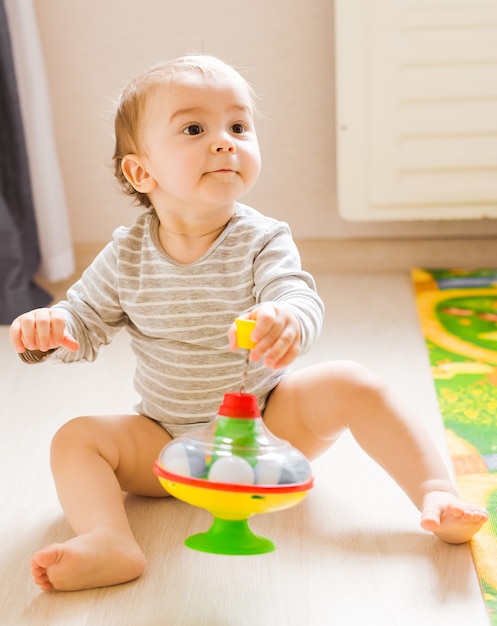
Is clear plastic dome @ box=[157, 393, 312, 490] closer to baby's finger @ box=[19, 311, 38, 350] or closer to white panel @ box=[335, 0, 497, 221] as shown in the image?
baby's finger @ box=[19, 311, 38, 350]

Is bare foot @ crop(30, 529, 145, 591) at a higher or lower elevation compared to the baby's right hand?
lower

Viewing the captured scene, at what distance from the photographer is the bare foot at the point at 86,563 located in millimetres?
824

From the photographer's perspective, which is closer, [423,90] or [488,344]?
[488,344]

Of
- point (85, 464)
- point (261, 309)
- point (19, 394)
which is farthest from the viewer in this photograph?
point (19, 394)

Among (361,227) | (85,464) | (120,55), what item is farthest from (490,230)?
(85,464)

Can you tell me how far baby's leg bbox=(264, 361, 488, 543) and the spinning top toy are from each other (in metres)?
0.17

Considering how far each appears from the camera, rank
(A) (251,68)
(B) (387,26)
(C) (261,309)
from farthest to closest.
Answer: (A) (251,68), (B) (387,26), (C) (261,309)

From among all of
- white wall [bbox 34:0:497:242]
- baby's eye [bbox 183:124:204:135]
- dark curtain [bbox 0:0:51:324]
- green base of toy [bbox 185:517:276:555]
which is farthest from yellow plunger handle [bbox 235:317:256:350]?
white wall [bbox 34:0:497:242]

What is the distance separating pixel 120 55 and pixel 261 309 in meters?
1.10

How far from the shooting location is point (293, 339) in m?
0.77

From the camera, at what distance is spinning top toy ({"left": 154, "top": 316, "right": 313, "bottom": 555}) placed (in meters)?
0.73

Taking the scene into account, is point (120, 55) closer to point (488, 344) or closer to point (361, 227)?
point (361, 227)

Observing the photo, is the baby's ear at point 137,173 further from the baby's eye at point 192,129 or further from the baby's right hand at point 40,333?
the baby's right hand at point 40,333

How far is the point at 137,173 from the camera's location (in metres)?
1.00
